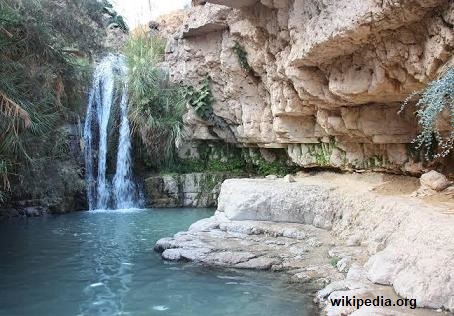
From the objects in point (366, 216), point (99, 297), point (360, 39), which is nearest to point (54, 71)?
point (99, 297)

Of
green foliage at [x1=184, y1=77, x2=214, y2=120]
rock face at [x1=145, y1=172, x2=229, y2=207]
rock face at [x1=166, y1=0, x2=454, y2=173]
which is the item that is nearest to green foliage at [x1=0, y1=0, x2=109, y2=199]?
rock face at [x1=166, y1=0, x2=454, y2=173]

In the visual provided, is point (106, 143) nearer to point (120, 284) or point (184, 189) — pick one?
point (184, 189)

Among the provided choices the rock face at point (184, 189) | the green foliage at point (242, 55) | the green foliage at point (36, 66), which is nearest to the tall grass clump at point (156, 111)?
the rock face at point (184, 189)

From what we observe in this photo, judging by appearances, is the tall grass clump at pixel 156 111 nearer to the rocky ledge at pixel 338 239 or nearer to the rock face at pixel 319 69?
the rock face at pixel 319 69

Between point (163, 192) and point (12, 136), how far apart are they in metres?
8.40

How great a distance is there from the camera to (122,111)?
55.1ft

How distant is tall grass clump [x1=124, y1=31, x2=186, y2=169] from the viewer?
52.3 ft

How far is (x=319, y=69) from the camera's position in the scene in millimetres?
8922

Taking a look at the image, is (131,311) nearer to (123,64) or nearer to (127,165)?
(127,165)

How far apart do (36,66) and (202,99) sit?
6.74 meters

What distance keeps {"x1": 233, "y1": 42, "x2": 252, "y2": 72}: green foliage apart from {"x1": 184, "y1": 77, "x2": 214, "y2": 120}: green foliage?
6.61ft

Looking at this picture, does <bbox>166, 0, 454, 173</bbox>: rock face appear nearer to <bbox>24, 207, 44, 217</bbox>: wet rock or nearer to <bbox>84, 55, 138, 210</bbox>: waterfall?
<bbox>84, 55, 138, 210</bbox>: waterfall

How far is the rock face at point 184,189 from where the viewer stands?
15.5 metres

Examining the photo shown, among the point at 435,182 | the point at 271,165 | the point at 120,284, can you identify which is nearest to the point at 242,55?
the point at 271,165
